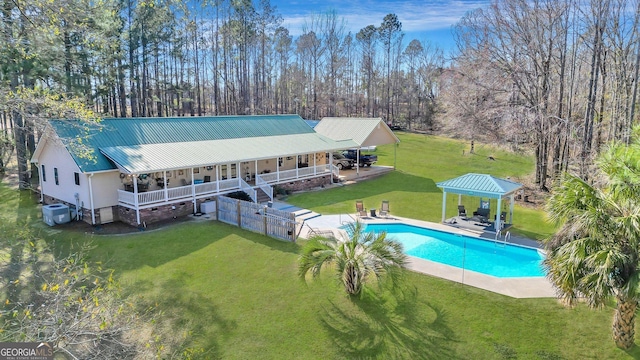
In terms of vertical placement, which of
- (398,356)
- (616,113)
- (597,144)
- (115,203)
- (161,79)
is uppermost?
(161,79)

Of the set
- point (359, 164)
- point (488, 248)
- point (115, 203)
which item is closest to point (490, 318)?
point (488, 248)

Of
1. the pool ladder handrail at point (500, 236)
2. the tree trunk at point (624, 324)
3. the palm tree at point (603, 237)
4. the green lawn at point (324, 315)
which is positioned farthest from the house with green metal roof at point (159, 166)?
the tree trunk at point (624, 324)

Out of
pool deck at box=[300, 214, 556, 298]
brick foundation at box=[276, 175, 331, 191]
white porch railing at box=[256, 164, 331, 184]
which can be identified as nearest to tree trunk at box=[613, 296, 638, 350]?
pool deck at box=[300, 214, 556, 298]

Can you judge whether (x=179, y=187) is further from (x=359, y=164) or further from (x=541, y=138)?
(x=541, y=138)

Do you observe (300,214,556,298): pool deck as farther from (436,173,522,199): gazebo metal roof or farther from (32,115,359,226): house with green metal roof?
(32,115,359,226): house with green metal roof

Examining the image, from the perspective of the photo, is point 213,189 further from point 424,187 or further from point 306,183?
point 424,187

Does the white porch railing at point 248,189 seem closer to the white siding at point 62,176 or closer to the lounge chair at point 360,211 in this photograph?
the lounge chair at point 360,211
